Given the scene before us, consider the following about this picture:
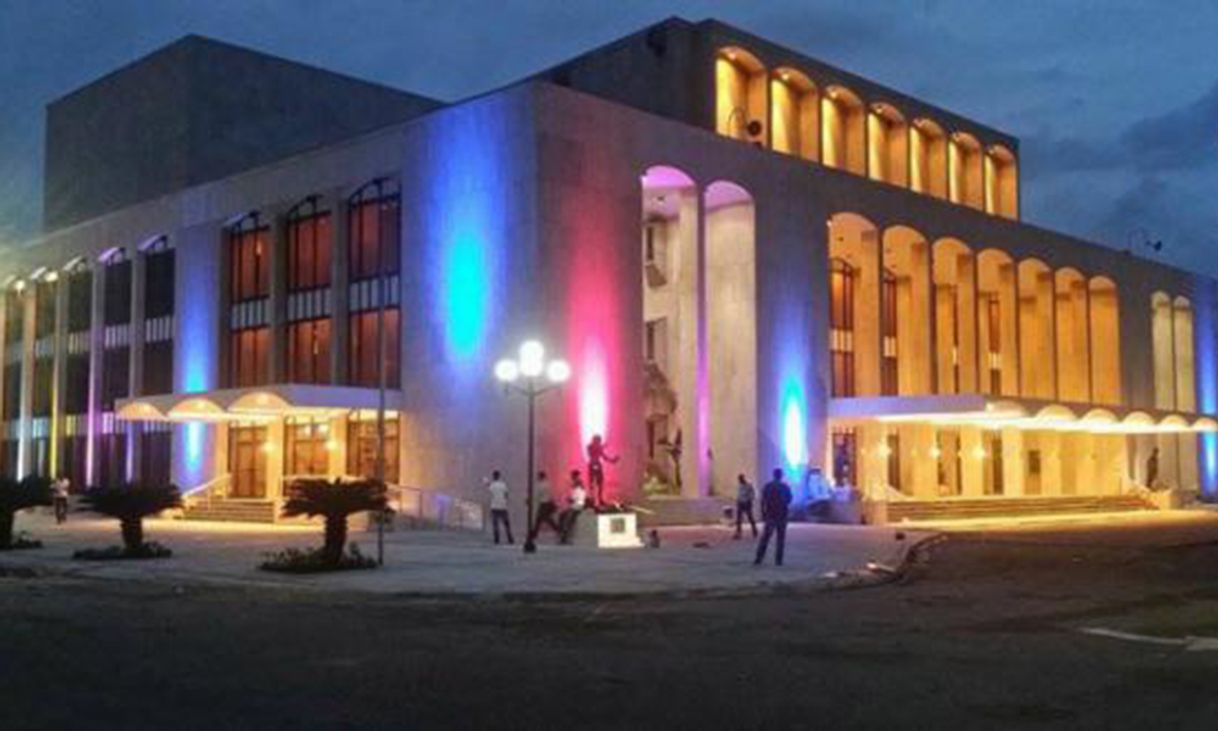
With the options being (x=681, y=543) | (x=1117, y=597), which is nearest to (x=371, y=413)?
(x=681, y=543)

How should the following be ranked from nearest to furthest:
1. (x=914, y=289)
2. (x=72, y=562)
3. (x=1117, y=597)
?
(x=1117, y=597) → (x=72, y=562) → (x=914, y=289)

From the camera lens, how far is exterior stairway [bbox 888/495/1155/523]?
147 feet

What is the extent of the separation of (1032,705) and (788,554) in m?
17.2

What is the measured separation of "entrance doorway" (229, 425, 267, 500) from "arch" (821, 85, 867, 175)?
2553cm

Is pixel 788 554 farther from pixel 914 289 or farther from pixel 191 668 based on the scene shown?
pixel 914 289

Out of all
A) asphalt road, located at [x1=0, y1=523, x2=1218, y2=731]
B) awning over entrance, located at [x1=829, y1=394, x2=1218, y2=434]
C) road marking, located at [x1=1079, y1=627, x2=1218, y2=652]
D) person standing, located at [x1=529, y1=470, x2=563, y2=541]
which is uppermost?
awning over entrance, located at [x1=829, y1=394, x2=1218, y2=434]

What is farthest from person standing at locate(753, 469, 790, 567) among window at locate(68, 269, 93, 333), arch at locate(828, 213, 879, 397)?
window at locate(68, 269, 93, 333)

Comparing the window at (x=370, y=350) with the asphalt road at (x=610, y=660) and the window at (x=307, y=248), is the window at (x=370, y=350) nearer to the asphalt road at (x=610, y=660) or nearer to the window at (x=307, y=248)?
the window at (x=307, y=248)

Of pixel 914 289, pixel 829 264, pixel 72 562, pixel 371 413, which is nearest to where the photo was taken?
pixel 72 562

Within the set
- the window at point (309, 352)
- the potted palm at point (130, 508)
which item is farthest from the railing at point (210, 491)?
the potted palm at point (130, 508)

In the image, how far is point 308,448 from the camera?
145ft

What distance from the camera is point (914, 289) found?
53.9 meters

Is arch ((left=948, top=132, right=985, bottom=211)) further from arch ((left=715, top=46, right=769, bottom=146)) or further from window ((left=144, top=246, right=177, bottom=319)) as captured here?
window ((left=144, top=246, right=177, bottom=319))

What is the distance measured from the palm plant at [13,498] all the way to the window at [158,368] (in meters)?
20.8
